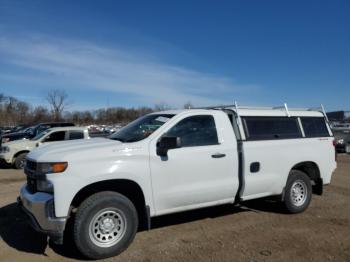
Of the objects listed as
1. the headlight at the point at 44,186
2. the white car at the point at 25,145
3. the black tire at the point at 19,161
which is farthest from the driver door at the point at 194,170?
the black tire at the point at 19,161

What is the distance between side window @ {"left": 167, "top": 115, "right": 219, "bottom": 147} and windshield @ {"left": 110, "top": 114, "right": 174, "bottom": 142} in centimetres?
24

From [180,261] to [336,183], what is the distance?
7.08 metres

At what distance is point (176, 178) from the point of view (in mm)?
5430

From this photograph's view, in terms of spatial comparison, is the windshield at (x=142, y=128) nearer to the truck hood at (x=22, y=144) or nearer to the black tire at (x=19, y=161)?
the truck hood at (x=22, y=144)

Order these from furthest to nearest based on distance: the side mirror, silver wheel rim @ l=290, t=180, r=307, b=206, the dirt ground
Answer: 1. silver wheel rim @ l=290, t=180, r=307, b=206
2. the side mirror
3. the dirt ground

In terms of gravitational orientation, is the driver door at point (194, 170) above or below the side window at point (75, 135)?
below

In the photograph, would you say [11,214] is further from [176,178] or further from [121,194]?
[176,178]

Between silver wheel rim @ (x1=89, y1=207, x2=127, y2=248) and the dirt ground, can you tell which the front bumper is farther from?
the dirt ground

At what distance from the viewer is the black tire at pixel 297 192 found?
6.92 meters

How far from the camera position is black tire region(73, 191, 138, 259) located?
185 inches

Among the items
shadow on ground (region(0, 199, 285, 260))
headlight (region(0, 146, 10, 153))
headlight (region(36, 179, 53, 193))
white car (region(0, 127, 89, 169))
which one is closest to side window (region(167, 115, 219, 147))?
shadow on ground (region(0, 199, 285, 260))

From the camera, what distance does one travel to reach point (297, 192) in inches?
280

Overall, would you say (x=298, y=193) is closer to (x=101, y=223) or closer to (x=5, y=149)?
(x=101, y=223)

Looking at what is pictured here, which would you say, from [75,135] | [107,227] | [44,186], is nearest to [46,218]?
[44,186]
